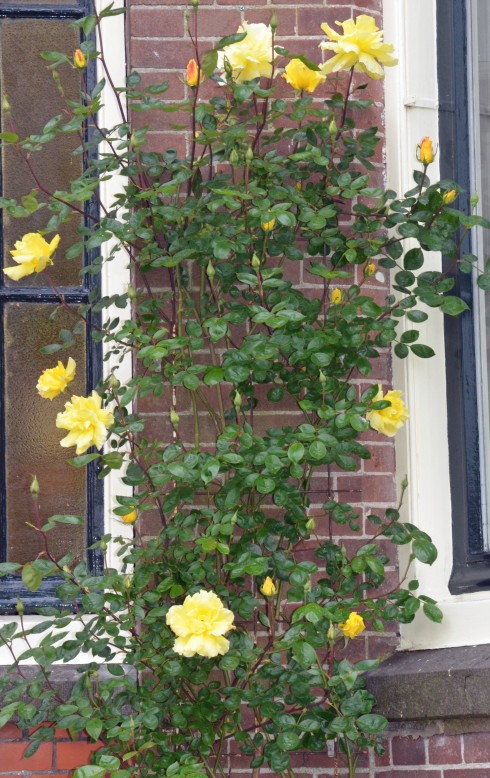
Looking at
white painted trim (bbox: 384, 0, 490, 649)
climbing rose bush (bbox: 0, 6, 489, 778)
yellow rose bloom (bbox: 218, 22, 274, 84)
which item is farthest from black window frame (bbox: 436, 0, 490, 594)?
yellow rose bloom (bbox: 218, 22, 274, 84)

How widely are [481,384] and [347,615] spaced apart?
869mm

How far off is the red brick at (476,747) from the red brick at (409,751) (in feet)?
0.39

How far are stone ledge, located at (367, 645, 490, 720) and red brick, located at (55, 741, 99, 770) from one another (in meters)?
0.78

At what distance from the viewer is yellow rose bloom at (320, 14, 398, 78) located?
2773mm

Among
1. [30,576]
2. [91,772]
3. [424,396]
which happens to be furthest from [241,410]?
[91,772]

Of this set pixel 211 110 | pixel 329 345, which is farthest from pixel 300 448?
pixel 211 110

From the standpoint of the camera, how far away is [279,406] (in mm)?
3055

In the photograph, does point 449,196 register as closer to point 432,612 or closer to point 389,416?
point 389,416

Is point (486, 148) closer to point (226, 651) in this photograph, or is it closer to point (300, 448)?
point (300, 448)

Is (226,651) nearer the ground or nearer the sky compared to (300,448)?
nearer the ground

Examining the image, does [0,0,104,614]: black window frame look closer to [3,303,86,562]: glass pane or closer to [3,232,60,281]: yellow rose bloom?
[3,303,86,562]: glass pane

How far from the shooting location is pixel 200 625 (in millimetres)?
2439

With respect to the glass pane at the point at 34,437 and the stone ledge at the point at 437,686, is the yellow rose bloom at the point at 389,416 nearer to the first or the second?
the stone ledge at the point at 437,686

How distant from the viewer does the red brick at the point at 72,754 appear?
2.94 m
